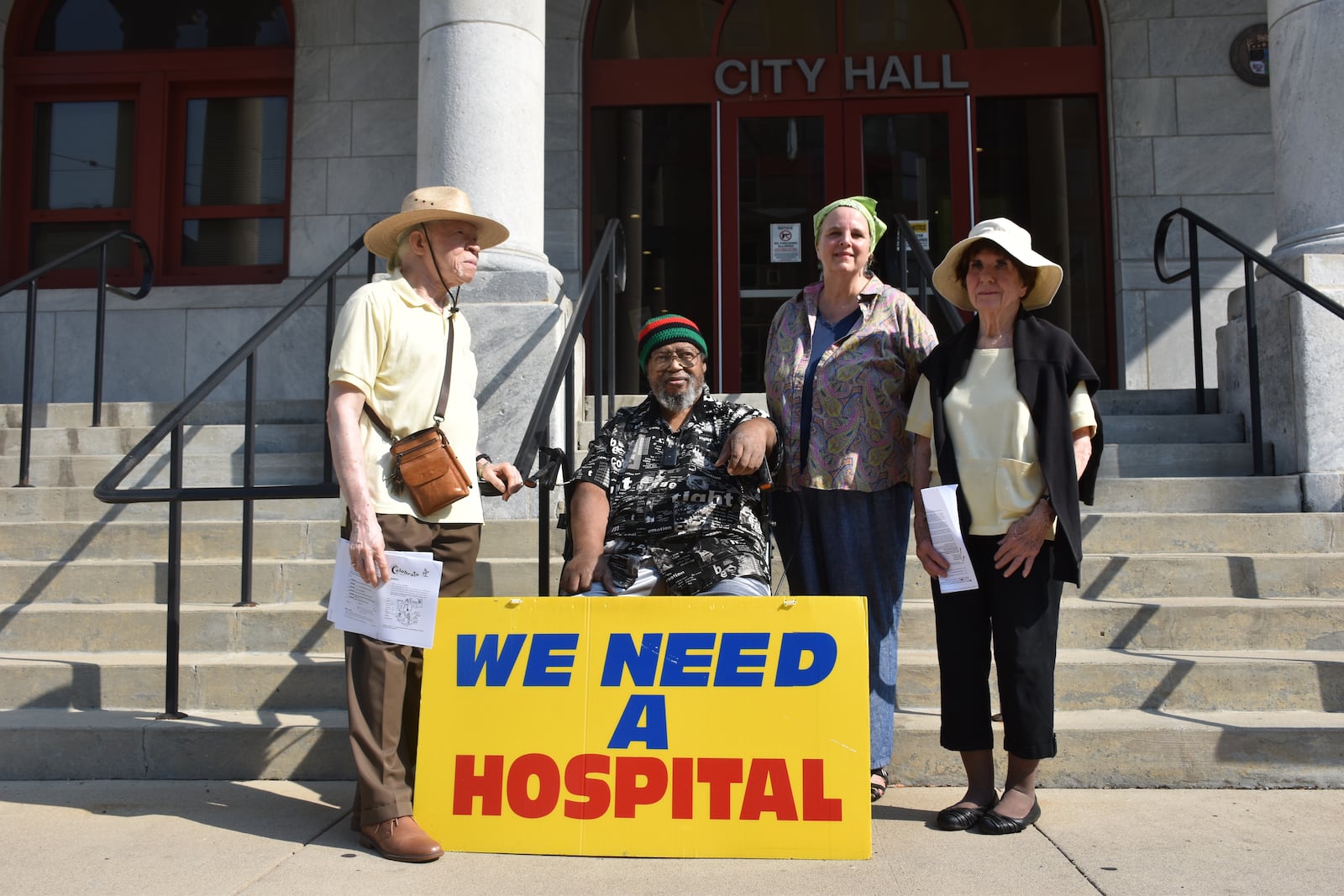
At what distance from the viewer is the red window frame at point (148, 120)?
923cm

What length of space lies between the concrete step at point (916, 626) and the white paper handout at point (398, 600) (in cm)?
145

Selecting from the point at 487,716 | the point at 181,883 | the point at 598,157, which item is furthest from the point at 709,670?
the point at 598,157

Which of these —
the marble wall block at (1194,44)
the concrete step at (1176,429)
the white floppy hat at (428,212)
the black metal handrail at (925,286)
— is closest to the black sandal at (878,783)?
the black metal handrail at (925,286)

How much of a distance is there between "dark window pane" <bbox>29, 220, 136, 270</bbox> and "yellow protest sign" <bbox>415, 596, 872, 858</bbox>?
23.6ft

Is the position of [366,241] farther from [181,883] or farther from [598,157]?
[598,157]

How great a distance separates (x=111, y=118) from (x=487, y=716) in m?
7.99

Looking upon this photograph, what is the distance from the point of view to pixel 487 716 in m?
3.49

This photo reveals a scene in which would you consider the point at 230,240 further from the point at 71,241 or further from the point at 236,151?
the point at 71,241

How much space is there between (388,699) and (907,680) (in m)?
1.93

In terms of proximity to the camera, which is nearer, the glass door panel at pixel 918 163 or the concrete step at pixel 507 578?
the concrete step at pixel 507 578

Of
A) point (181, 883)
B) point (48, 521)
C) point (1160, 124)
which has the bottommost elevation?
point (181, 883)

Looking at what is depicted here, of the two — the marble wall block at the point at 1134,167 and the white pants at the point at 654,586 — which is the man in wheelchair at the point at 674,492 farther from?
the marble wall block at the point at 1134,167

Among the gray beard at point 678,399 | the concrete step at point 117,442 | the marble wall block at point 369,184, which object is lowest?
the gray beard at point 678,399

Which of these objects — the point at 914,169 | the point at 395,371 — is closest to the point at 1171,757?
the point at 395,371
